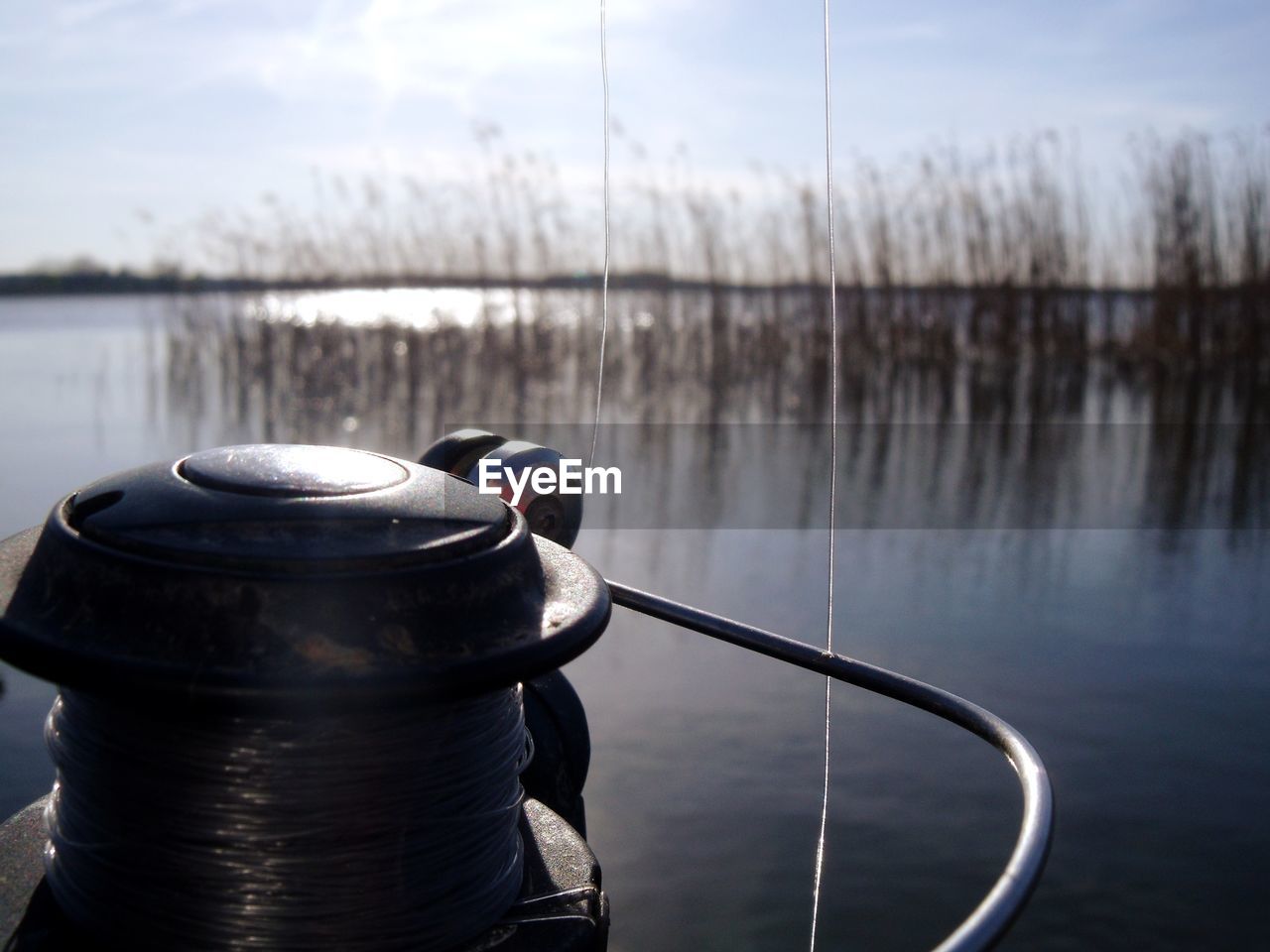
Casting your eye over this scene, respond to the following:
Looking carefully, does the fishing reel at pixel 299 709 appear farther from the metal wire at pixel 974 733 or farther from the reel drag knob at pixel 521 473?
the reel drag knob at pixel 521 473

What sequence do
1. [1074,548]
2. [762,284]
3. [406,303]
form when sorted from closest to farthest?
1. [1074,548]
2. [762,284]
3. [406,303]

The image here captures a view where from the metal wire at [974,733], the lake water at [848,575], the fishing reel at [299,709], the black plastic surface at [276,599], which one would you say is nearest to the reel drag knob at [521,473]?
the metal wire at [974,733]

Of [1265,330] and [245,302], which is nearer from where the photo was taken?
[1265,330]

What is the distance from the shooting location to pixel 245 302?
11930 mm

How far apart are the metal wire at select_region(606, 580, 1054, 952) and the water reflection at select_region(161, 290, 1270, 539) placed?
232 inches

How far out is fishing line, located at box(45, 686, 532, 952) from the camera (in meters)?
1.10

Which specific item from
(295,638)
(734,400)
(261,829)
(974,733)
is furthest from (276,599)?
(734,400)

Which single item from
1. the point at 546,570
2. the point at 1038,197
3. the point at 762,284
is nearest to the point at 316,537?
the point at 546,570

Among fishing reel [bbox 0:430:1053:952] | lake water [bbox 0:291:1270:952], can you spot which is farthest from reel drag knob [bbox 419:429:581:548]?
lake water [bbox 0:291:1270:952]

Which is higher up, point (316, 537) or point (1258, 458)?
point (316, 537)

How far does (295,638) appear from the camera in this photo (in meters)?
0.96

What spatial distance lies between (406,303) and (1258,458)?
828 cm

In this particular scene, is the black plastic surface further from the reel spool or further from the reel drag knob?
the reel drag knob

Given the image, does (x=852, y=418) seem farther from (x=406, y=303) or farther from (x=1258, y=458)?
(x=406, y=303)
